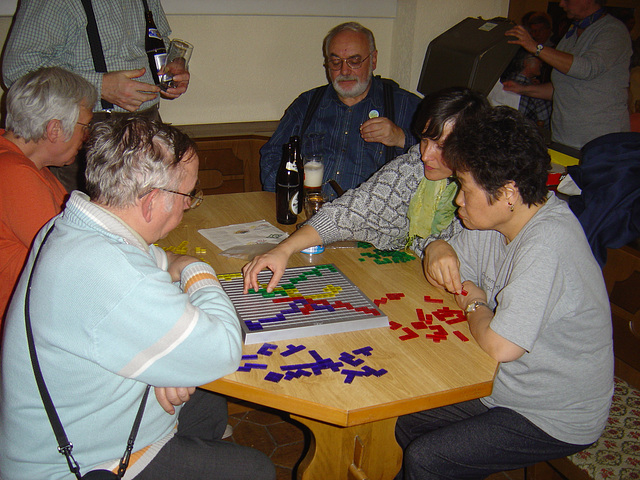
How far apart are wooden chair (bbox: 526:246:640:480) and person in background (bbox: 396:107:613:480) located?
0.43 feet

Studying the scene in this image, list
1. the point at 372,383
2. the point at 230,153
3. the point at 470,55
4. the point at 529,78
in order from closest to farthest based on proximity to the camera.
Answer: the point at 372,383 → the point at 470,55 → the point at 230,153 → the point at 529,78

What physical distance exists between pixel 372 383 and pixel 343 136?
1874mm

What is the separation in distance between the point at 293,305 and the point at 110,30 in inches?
72.0

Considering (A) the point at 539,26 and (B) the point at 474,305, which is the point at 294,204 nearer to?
(B) the point at 474,305

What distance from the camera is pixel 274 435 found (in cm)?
245

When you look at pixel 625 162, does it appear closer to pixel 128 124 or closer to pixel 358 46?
pixel 358 46

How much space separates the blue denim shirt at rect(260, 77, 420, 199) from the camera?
2.83m

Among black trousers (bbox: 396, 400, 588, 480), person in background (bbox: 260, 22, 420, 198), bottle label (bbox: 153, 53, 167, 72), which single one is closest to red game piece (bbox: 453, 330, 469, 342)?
black trousers (bbox: 396, 400, 588, 480)

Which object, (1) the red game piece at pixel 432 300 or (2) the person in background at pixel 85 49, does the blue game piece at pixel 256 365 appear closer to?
(1) the red game piece at pixel 432 300

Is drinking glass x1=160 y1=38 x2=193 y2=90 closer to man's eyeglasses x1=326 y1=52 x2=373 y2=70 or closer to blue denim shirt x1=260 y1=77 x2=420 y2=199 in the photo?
blue denim shirt x1=260 y1=77 x2=420 y2=199

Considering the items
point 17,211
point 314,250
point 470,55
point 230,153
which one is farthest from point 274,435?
point 470,55

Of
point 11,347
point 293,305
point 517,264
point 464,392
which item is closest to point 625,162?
point 517,264

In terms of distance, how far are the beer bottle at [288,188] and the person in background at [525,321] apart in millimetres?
801

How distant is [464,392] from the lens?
1239 mm
